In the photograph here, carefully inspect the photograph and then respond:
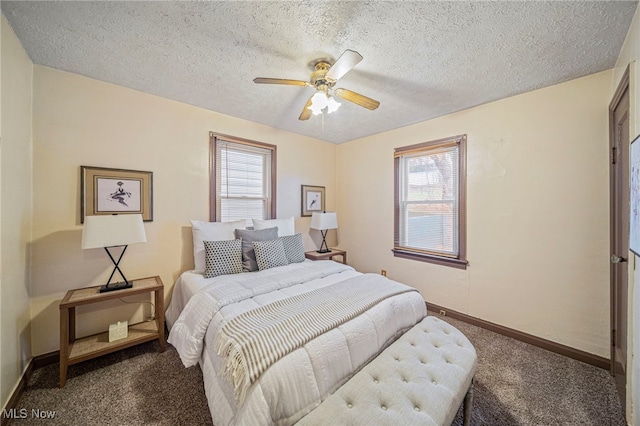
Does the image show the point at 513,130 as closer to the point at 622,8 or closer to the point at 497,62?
the point at 497,62

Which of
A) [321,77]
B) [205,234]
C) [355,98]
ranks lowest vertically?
[205,234]

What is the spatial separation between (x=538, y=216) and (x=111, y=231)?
3.87 m

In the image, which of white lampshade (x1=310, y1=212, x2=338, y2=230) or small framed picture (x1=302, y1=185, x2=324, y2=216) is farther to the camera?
small framed picture (x1=302, y1=185, x2=324, y2=216)

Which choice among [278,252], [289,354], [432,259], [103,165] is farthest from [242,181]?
[432,259]

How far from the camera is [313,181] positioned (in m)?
3.99

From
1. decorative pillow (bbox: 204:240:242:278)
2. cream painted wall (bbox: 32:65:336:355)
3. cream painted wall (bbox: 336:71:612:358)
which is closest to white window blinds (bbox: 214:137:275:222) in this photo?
cream painted wall (bbox: 32:65:336:355)

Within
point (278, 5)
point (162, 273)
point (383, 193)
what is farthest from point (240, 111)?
point (383, 193)

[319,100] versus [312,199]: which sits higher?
[319,100]

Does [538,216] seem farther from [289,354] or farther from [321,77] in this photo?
[289,354]

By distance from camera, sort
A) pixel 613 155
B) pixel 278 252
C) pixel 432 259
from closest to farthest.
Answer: pixel 613 155
pixel 278 252
pixel 432 259

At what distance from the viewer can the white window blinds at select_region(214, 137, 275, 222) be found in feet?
9.96

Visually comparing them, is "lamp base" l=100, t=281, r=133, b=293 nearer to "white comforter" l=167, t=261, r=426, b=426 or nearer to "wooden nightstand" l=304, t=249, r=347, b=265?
"white comforter" l=167, t=261, r=426, b=426

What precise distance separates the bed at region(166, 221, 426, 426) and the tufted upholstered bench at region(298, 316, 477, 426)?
0.46 ft

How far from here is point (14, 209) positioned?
1686 mm
